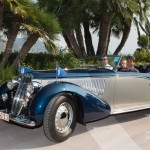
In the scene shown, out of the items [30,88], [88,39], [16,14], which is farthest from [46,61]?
[88,39]

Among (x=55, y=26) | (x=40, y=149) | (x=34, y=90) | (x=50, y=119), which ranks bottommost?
(x=40, y=149)

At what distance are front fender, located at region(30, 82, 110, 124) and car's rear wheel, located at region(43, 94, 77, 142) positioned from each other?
0.09 m

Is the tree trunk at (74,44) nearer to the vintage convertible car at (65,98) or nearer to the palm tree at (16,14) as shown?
the palm tree at (16,14)

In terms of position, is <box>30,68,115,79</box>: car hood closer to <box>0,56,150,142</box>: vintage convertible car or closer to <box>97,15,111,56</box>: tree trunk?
<box>0,56,150,142</box>: vintage convertible car

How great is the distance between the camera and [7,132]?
5184 millimetres

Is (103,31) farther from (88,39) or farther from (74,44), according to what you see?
(88,39)

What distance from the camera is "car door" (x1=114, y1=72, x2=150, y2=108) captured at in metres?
5.64

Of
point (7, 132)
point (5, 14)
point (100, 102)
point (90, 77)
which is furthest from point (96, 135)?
point (5, 14)

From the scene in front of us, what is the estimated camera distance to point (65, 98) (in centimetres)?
467

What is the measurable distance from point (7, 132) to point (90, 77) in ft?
5.63

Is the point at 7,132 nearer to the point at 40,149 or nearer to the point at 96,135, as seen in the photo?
the point at 40,149

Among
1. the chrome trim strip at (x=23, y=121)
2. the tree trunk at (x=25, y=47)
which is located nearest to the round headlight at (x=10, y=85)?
the chrome trim strip at (x=23, y=121)

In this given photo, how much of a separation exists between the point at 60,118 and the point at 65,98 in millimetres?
320

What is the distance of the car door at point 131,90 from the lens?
18.5ft
